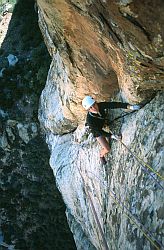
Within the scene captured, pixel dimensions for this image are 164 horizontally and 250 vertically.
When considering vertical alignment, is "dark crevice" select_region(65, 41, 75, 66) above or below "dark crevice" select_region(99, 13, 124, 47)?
above

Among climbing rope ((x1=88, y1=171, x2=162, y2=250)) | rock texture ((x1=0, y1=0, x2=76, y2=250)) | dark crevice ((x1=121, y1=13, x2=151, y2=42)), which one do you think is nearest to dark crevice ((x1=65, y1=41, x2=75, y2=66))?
climbing rope ((x1=88, y1=171, x2=162, y2=250))

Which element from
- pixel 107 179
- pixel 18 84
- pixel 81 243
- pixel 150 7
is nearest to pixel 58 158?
pixel 81 243

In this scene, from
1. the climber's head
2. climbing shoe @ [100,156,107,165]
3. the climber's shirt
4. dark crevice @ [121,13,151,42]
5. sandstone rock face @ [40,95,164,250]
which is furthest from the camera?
climbing shoe @ [100,156,107,165]

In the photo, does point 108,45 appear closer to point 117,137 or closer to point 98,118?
point 98,118

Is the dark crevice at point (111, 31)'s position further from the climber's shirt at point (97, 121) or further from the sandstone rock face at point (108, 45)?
the climber's shirt at point (97, 121)

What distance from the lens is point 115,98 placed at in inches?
547

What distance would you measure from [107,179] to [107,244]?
88.8 inches

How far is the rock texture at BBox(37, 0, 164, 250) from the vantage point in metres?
9.03

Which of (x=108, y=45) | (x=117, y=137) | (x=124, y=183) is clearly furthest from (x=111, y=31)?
(x=124, y=183)

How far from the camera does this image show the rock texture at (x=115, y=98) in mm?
9031

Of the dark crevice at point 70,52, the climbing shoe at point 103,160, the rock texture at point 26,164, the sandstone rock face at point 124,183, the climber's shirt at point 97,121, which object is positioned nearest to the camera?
the sandstone rock face at point 124,183

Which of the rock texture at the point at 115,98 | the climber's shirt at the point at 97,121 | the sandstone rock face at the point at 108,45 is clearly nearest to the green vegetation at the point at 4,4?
the rock texture at the point at 115,98

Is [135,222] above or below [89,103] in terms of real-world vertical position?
below

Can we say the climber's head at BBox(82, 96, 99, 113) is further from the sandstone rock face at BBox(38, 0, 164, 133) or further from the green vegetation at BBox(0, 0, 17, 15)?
the green vegetation at BBox(0, 0, 17, 15)
